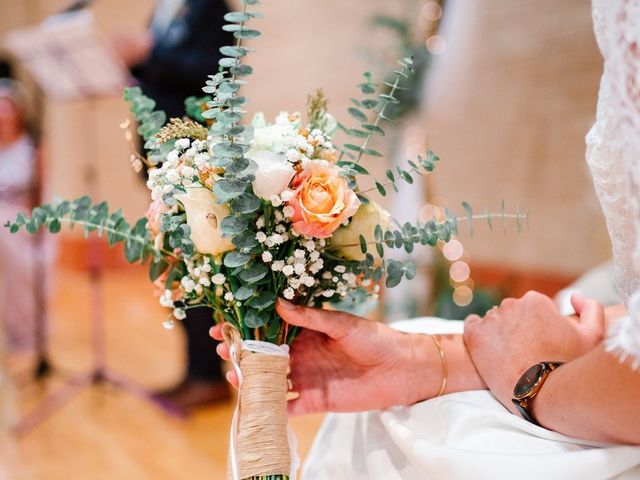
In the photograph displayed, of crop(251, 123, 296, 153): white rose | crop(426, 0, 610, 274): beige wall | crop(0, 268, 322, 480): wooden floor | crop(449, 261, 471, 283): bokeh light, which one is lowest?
crop(0, 268, 322, 480): wooden floor

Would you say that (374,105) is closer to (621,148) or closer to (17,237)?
(621,148)

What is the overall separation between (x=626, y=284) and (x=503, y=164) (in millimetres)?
3341

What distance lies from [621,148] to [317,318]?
16.9 inches

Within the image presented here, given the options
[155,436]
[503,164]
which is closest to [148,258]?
[155,436]

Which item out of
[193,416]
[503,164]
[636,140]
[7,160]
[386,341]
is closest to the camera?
[636,140]

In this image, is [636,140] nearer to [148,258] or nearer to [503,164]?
[148,258]

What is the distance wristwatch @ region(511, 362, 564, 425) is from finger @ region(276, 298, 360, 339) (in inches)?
9.4

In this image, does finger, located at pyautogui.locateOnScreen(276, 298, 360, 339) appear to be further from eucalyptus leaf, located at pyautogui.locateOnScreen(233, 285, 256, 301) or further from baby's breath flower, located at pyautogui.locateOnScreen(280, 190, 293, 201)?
baby's breath flower, located at pyautogui.locateOnScreen(280, 190, 293, 201)

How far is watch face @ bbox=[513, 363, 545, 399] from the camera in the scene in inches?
34.8

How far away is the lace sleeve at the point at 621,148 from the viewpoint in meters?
0.67

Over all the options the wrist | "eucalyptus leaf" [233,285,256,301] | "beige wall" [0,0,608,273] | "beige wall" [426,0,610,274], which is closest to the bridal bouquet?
"eucalyptus leaf" [233,285,256,301]

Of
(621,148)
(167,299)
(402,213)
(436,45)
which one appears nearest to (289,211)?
(167,299)

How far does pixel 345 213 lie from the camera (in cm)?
84

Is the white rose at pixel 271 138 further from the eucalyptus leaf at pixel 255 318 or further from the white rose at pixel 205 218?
the eucalyptus leaf at pixel 255 318
